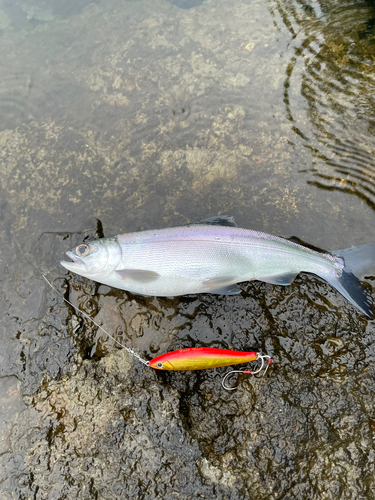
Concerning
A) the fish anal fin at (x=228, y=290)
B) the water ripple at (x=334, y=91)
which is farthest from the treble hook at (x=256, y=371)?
the water ripple at (x=334, y=91)

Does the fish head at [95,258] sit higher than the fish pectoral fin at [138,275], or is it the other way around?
the fish head at [95,258]

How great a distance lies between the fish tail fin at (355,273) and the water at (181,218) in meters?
0.24

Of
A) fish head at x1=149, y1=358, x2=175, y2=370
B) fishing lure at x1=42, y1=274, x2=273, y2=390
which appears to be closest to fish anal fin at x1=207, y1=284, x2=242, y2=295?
fishing lure at x1=42, y1=274, x2=273, y2=390

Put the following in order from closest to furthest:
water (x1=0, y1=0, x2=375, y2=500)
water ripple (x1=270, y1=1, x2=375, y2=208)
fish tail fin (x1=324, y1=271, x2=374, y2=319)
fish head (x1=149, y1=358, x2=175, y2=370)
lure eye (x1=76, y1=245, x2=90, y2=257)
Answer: water (x1=0, y1=0, x2=375, y2=500) < fish head (x1=149, y1=358, x2=175, y2=370) < fish tail fin (x1=324, y1=271, x2=374, y2=319) < lure eye (x1=76, y1=245, x2=90, y2=257) < water ripple (x1=270, y1=1, x2=375, y2=208)

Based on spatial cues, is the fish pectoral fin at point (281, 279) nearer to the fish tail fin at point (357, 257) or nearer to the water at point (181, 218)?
the water at point (181, 218)

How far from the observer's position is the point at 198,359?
10.5ft

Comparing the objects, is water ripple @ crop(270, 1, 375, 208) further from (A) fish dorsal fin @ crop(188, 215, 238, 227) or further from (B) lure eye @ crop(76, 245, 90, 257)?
(B) lure eye @ crop(76, 245, 90, 257)

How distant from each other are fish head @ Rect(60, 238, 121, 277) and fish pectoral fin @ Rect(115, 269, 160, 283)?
144mm

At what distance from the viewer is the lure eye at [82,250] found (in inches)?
146

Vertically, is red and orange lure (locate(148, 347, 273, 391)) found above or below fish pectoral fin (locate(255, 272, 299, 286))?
below

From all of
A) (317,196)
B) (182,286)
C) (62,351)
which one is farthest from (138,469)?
(317,196)

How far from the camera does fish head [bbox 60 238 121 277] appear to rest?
3670 millimetres

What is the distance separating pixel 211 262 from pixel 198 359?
1102 mm

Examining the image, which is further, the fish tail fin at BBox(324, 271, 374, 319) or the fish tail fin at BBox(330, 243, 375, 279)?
the fish tail fin at BBox(330, 243, 375, 279)
